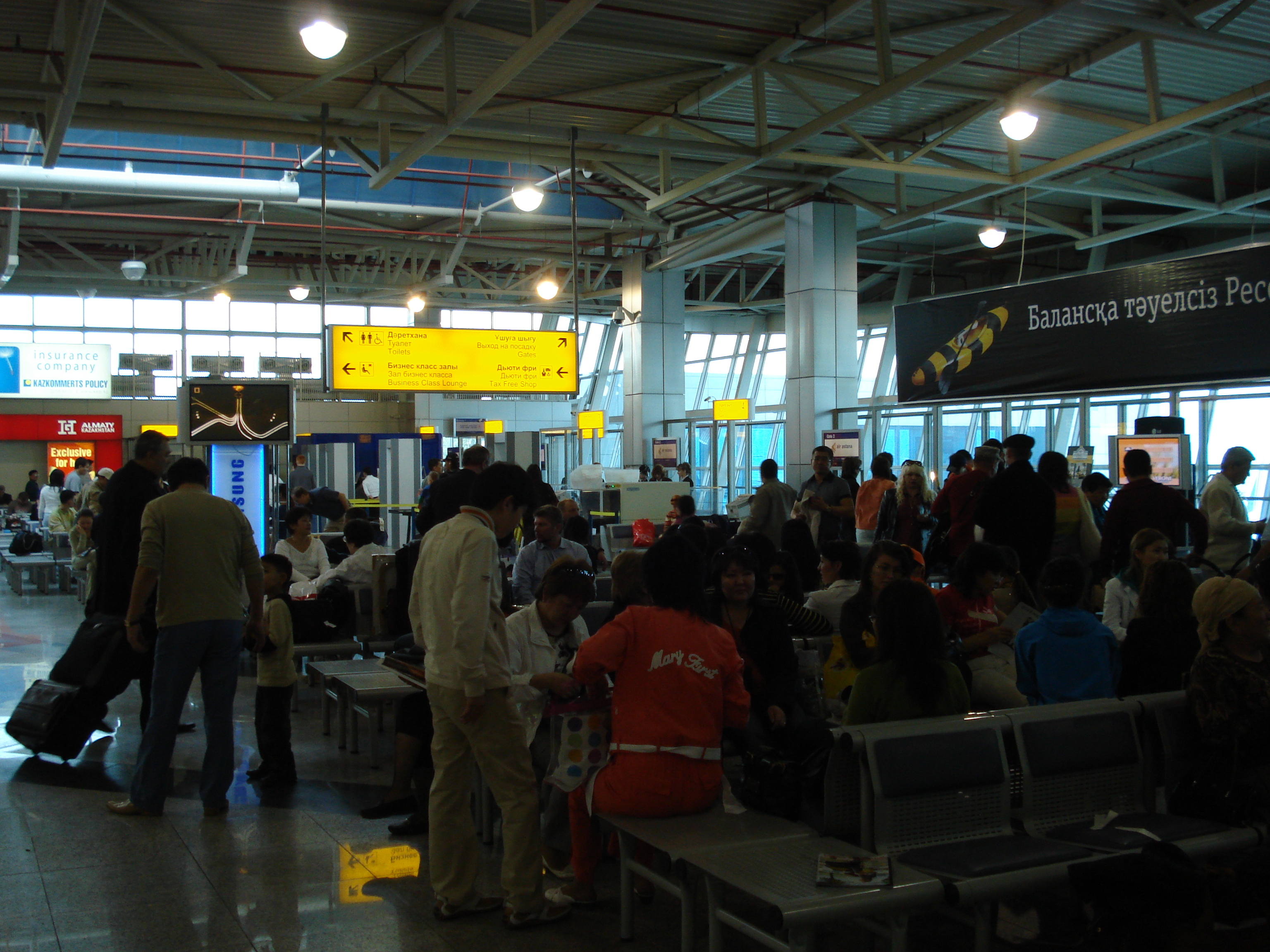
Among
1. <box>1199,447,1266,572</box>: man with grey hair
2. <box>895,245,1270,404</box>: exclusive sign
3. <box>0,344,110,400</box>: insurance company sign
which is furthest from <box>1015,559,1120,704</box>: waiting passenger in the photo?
<box>0,344,110,400</box>: insurance company sign

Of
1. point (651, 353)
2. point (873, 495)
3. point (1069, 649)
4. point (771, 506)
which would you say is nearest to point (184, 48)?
point (771, 506)

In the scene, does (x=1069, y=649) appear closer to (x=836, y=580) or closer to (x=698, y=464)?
(x=836, y=580)

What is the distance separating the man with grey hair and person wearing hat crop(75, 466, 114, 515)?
35.0ft

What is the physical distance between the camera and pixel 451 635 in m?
3.63

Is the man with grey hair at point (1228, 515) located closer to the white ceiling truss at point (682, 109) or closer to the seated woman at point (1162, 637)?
the seated woman at point (1162, 637)

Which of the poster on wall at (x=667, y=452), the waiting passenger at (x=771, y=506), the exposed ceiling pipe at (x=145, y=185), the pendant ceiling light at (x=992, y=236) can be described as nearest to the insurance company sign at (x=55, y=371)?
the exposed ceiling pipe at (x=145, y=185)

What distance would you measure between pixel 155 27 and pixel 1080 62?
Answer: 8223 mm

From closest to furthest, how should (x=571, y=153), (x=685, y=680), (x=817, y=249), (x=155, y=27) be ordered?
(x=685, y=680)
(x=155, y=27)
(x=571, y=153)
(x=817, y=249)

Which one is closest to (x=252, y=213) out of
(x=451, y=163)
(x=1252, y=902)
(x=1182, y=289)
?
(x=451, y=163)

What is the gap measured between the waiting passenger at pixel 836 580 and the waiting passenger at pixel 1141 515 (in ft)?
5.85

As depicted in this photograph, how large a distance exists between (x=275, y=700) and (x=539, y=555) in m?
1.74

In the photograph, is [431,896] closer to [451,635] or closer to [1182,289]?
[451,635]

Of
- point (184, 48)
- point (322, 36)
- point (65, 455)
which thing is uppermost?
point (184, 48)

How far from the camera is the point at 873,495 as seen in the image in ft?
30.0
